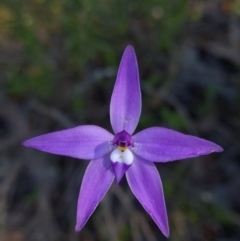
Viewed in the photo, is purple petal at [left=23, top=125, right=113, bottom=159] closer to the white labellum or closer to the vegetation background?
the white labellum

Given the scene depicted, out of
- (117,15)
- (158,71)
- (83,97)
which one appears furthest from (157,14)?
(83,97)

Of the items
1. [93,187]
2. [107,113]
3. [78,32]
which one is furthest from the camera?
[107,113]

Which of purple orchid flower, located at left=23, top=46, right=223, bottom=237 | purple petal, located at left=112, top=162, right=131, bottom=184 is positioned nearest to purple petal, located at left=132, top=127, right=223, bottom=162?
purple orchid flower, located at left=23, top=46, right=223, bottom=237

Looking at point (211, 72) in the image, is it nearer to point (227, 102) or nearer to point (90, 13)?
point (227, 102)

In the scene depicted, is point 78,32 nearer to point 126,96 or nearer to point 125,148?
point 126,96

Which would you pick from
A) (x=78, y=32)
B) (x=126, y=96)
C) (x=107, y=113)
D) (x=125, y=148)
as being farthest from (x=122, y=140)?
(x=107, y=113)
